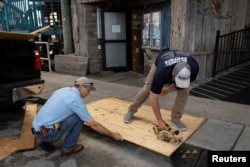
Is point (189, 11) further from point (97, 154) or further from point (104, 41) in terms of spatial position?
point (97, 154)

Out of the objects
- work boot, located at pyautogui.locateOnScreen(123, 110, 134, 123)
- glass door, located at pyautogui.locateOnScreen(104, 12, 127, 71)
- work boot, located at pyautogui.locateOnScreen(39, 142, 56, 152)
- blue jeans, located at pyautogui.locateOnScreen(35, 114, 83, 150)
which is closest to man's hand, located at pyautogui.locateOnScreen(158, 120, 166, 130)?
work boot, located at pyautogui.locateOnScreen(123, 110, 134, 123)

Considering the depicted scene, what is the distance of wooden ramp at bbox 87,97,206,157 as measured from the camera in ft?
9.86

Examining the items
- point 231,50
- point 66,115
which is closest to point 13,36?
point 66,115

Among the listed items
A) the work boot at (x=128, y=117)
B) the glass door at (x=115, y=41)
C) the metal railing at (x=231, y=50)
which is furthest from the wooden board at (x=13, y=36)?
the metal railing at (x=231, y=50)

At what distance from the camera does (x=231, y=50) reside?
650 centimetres

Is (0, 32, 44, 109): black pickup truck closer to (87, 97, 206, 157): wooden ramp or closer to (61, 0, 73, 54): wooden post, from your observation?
(87, 97, 206, 157): wooden ramp

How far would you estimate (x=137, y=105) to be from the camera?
3.72 meters

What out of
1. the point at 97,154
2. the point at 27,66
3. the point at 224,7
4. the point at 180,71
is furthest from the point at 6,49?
the point at 224,7

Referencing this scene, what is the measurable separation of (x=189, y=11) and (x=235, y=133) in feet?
9.99

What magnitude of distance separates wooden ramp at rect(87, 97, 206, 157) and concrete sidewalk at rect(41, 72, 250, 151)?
165 millimetres

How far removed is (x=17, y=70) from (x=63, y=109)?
152 cm

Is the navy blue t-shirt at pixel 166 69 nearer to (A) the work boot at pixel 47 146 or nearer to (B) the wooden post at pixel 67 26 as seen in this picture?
(A) the work boot at pixel 47 146

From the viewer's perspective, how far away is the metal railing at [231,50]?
609 centimetres

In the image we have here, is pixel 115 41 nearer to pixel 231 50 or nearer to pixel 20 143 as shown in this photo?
pixel 231 50
